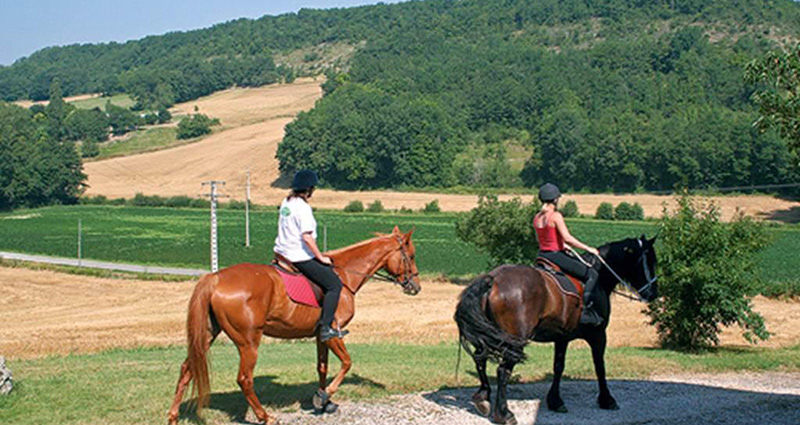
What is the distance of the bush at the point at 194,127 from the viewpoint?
143625mm

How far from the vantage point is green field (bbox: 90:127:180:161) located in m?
136

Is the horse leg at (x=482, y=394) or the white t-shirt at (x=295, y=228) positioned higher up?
the white t-shirt at (x=295, y=228)

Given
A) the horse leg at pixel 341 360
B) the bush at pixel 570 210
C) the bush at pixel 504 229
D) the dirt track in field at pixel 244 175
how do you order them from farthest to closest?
the dirt track in field at pixel 244 175, the bush at pixel 570 210, the bush at pixel 504 229, the horse leg at pixel 341 360

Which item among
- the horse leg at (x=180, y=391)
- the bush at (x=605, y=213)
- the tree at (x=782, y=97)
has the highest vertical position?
the tree at (x=782, y=97)

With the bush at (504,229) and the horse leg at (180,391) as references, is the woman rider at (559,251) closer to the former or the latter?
the horse leg at (180,391)

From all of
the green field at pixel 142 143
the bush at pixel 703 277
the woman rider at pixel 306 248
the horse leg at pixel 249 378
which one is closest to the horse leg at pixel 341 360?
the woman rider at pixel 306 248

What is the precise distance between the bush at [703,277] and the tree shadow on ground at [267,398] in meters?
8.96

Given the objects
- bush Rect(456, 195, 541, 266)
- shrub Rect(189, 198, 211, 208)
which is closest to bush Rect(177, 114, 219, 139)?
shrub Rect(189, 198, 211, 208)

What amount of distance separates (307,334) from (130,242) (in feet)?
197

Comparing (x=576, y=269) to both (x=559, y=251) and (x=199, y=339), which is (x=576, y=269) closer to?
(x=559, y=251)

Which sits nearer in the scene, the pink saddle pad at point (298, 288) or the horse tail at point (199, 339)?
the horse tail at point (199, 339)

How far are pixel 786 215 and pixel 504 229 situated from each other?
47.2 metres

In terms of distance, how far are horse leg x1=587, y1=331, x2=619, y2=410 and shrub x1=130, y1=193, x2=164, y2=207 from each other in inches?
3723

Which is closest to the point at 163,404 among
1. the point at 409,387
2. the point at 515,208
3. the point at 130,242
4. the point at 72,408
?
the point at 72,408
